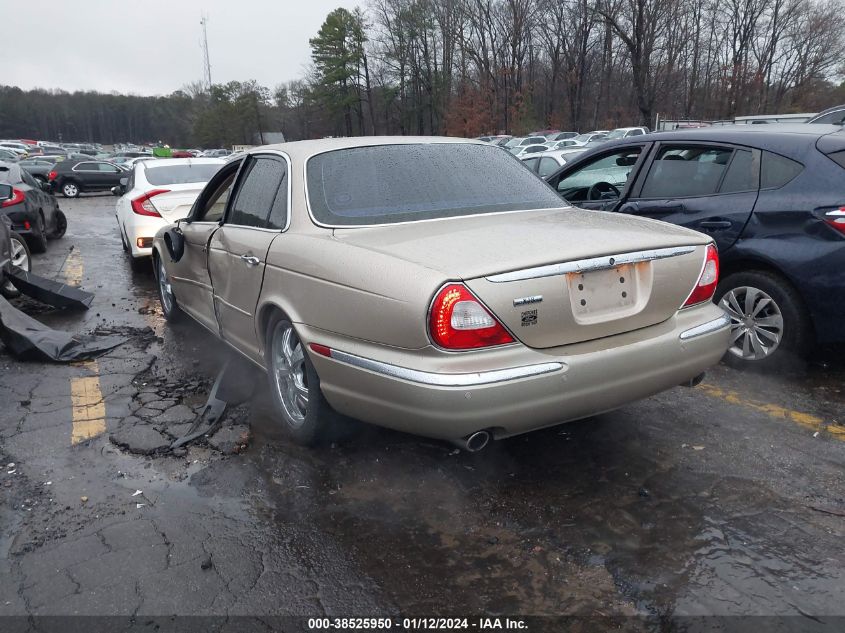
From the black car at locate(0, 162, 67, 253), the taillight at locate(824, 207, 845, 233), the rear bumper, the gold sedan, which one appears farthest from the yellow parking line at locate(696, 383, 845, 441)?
the black car at locate(0, 162, 67, 253)

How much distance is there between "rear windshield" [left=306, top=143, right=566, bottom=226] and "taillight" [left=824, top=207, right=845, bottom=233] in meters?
1.66

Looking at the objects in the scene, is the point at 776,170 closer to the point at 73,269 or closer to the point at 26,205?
the point at 73,269

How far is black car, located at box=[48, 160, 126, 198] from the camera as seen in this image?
2677cm

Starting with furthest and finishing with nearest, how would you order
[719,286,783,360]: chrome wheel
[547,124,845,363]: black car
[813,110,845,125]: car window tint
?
[813,110,845,125]: car window tint
[719,286,783,360]: chrome wheel
[547,124,845,363]: black car

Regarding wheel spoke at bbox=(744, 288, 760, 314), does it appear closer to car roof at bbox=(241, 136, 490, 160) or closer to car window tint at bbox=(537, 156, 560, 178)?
car roof at bbox=(241, 136, 490, 160)

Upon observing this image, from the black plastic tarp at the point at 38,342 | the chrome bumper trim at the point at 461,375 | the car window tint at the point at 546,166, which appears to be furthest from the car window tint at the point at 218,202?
the car window tint at the point at 546,166

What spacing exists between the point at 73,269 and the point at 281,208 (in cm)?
744

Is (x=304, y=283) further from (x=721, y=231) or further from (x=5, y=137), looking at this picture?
(x=5, y=137)

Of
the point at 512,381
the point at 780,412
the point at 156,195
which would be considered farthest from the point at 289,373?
the point at 156,195

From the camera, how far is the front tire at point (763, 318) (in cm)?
421

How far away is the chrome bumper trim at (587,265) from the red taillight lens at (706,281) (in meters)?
0.25

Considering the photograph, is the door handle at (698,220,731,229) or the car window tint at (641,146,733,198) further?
the car window tint at (641,146,733,198)

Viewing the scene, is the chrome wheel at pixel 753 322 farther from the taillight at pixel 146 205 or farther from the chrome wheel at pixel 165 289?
the taillight at pixel 146 205

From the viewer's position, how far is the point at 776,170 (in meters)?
4.35
